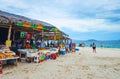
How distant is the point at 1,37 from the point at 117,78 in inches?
395

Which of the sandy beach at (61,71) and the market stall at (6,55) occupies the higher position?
the market stall at (6,55)

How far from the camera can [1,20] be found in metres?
8.55

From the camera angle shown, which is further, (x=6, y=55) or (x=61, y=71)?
(x=6, y=55)

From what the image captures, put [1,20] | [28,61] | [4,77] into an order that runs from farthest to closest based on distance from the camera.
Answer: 1. [28,61]
2. [1,20]
3. [4,77]

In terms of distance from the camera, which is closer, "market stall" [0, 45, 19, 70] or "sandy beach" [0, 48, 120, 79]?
"sandy beach" [0, 48, 120, 79]

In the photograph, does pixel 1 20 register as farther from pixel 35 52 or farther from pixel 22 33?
pixel 22 33

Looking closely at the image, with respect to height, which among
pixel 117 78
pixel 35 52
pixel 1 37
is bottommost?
pixel 117 78

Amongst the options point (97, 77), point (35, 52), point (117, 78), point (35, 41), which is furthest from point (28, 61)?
point (35, 41)

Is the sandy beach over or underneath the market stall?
underneath

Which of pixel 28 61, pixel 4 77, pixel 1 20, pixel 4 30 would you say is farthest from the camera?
pixel 4 30

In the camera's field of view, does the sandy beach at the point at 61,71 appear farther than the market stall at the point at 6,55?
No

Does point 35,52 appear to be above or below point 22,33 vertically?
below

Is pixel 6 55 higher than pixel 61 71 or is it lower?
higher

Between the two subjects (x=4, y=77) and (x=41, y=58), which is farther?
(x=41, y=58)
